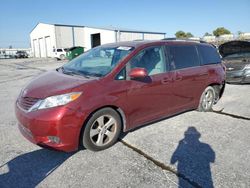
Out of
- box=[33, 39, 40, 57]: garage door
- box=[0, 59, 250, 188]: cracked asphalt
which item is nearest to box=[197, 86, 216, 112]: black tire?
box=[0, 59, 250, 188]: cracked asphalt

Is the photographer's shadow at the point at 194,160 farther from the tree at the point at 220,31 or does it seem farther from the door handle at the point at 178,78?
the tree at the point at 220,31

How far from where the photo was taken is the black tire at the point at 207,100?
5500 millimetres

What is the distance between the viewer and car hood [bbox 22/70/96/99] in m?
3.33

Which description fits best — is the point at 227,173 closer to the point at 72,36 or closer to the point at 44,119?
the point at 44,119

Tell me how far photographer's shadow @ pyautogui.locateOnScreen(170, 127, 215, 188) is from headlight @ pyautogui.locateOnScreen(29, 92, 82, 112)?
1660 millimetres

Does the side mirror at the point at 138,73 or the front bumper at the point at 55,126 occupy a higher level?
the side mirror at the point at 138,73

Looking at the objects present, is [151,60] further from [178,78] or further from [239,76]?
[239,76]

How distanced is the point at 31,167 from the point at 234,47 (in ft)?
29.8

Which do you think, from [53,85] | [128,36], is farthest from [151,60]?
[128,36]

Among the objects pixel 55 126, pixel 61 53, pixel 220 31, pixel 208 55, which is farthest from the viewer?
pixel 220 31

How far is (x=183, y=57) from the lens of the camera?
15.8 feet

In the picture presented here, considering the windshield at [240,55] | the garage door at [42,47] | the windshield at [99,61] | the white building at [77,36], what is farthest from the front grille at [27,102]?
the garage door at [42,47]

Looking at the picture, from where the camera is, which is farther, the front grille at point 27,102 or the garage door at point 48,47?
the garage door at point 48,47

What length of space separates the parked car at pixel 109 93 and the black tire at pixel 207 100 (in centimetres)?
25
